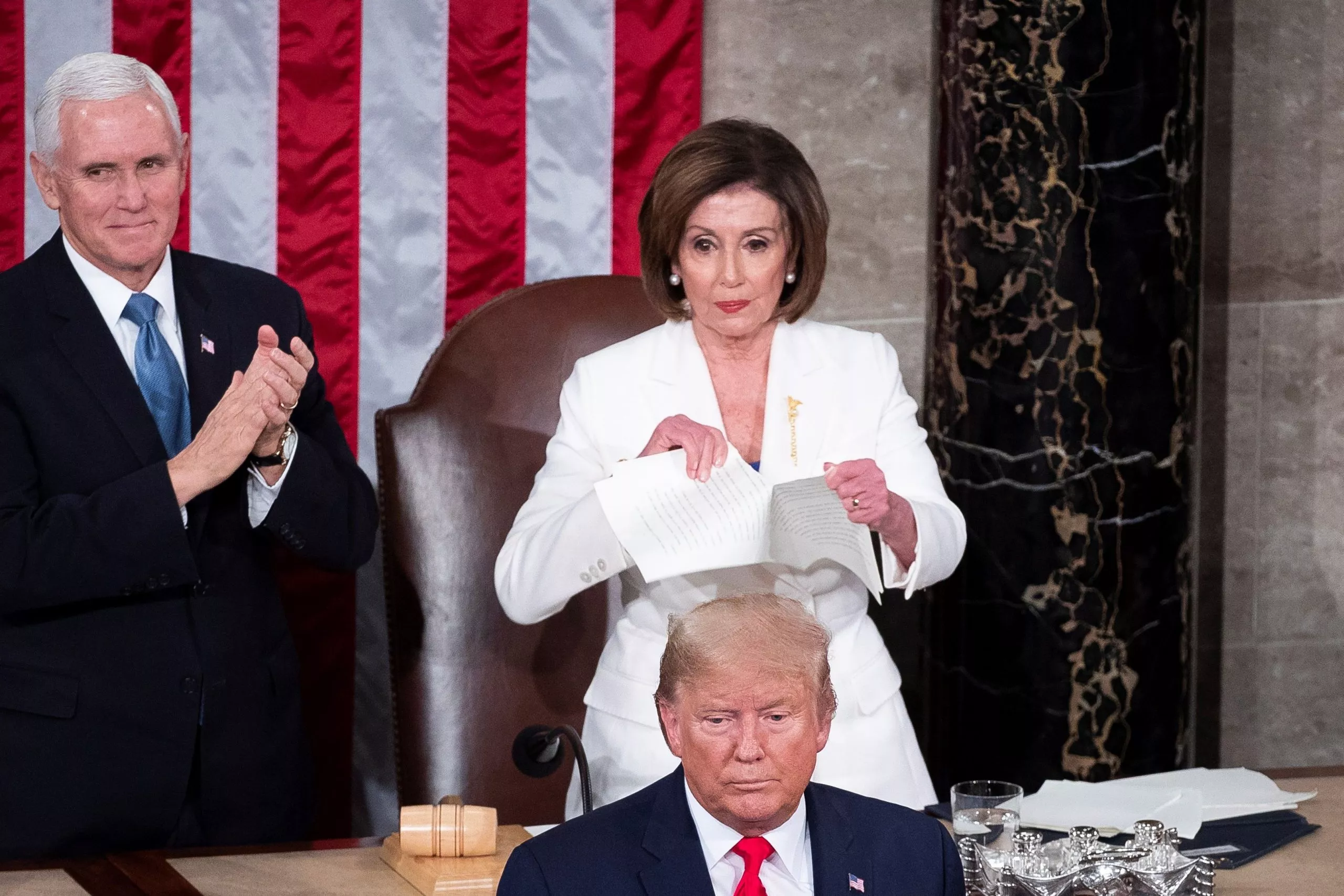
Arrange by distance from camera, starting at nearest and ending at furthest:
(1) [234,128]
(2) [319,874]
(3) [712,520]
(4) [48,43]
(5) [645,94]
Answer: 1. (2) [319,874]
2. (3) [712,520]
3. (4) [48,43]
4. (1) [234,128]
5. (5) [645,94]

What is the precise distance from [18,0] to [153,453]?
1606mm

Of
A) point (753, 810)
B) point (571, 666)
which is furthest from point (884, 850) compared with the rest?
point (571, 666)

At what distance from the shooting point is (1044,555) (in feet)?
12.5

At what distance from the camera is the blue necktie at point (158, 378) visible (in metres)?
2.65

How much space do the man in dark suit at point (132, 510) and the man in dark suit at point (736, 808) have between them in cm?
114

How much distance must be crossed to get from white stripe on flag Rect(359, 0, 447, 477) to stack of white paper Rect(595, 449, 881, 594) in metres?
1.66

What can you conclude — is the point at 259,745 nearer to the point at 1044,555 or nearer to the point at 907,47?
the point at 1044,555

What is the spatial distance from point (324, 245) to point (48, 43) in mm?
751

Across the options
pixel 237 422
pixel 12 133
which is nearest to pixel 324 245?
pixel 12 133

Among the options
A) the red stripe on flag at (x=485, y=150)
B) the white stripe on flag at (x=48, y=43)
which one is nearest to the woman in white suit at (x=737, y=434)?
the red stripe on flag at (x=485, y=150)

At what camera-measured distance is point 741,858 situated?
1626 mm

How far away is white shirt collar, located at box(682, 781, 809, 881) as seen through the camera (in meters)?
1.62

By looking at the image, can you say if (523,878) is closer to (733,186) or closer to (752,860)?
(752,860)

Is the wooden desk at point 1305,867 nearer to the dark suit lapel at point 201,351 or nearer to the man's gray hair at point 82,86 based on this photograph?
the dark suit lapel at point 201,351
